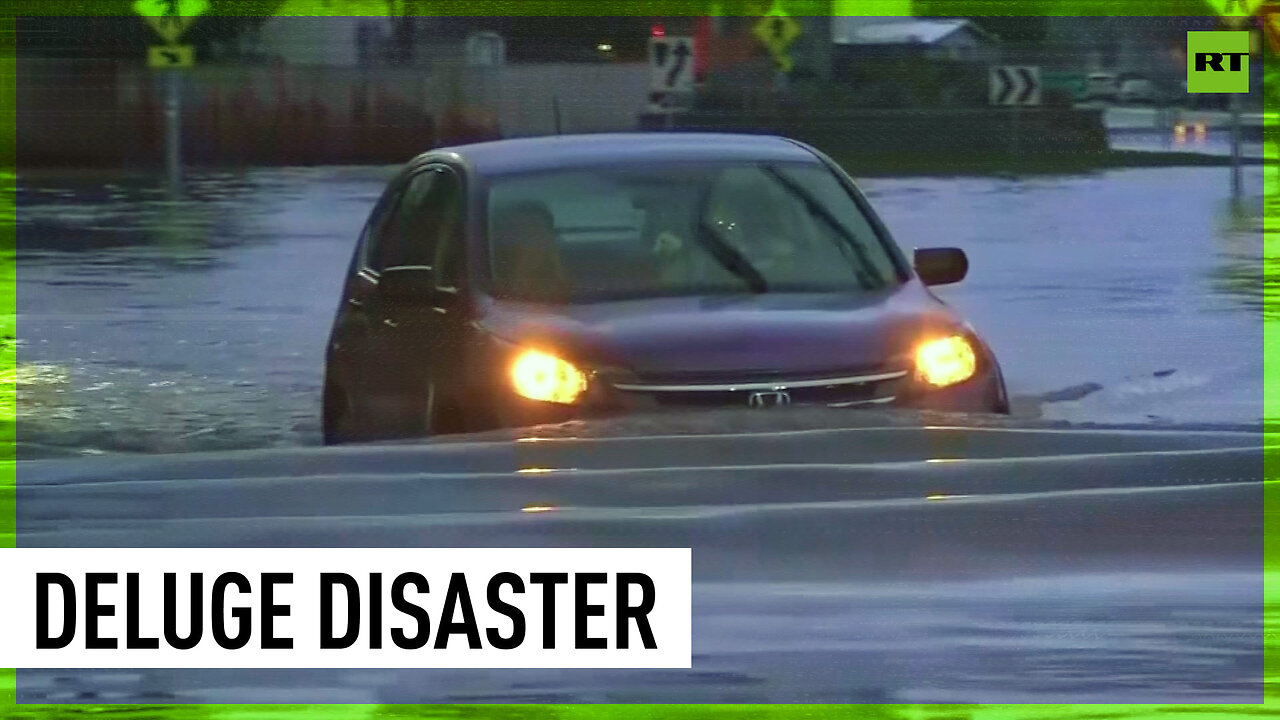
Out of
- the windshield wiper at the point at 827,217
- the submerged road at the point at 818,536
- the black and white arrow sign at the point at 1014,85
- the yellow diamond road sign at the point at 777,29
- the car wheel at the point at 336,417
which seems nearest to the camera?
the submerged road at the point at 818,536

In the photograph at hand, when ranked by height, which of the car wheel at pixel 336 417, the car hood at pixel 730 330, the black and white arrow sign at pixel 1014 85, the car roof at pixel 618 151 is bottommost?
the black and white arrow sign at pixel 1014 85

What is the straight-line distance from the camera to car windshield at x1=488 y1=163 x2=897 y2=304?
26.9 feet

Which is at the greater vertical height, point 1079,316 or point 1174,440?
point 1174,440

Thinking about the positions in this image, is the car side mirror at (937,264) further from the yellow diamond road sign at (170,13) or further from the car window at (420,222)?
the yellow diamond road sign at (170,13)

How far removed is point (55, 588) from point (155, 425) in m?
6.05

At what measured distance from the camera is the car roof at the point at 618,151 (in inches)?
338

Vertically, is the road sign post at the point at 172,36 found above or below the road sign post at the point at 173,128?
above

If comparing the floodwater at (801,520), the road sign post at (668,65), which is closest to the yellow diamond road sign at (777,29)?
the road sign post at (668,65)

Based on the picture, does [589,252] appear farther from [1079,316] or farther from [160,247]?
[160,247]

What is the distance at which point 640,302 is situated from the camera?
26.1ft

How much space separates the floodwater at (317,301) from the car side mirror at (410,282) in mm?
2140

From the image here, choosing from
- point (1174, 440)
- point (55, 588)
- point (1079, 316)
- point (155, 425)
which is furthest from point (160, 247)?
point (55, 588)

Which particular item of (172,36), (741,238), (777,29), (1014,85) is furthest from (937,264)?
(172,36)

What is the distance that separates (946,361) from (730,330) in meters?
0.64
